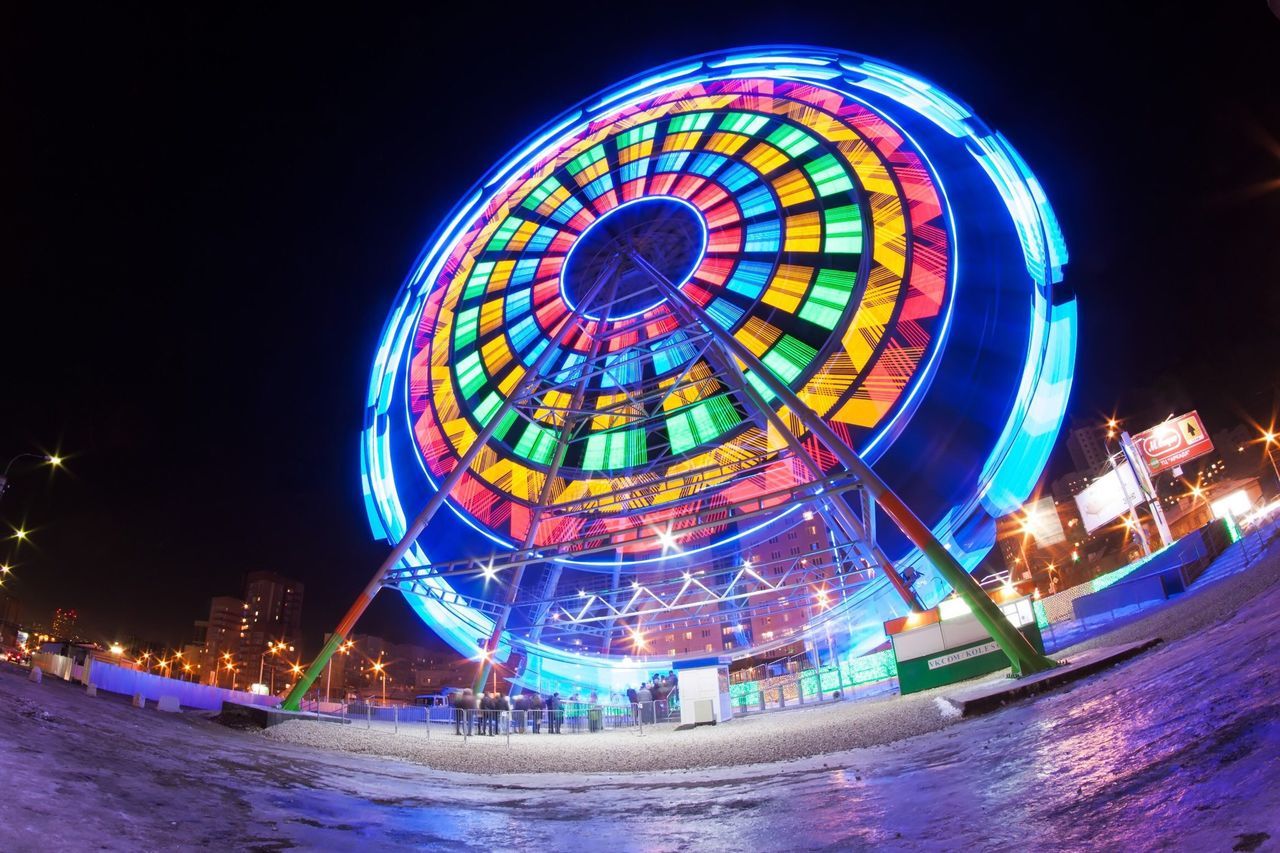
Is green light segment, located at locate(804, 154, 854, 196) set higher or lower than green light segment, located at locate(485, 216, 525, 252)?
lower

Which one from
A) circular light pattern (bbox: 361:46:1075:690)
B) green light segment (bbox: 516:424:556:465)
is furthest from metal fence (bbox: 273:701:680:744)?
green light segment (bbox: 516:424:556:465)

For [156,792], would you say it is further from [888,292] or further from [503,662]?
[503,662]

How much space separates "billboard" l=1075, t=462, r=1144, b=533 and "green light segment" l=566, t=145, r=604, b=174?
3401 cm

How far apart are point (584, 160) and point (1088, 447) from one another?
107732 mm

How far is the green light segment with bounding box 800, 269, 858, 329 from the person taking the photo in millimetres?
18641

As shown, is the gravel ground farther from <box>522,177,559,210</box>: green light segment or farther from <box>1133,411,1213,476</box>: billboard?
<box>1133,411,1213,476</box>: billboard

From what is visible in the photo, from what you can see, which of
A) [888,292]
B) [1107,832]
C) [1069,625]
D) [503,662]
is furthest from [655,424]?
[1107,832]

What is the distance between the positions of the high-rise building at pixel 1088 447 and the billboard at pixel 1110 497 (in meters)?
68.8

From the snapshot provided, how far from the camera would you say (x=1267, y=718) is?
2758 millimetres

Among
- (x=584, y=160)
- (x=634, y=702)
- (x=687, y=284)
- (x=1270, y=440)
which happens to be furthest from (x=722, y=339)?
(x=1270, y=440)

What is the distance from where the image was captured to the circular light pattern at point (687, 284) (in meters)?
18.7

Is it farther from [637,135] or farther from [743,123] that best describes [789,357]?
[637,135]

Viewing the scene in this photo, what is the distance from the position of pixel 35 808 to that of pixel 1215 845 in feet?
13.7

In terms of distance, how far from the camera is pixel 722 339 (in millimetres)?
15008
